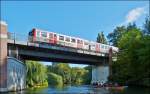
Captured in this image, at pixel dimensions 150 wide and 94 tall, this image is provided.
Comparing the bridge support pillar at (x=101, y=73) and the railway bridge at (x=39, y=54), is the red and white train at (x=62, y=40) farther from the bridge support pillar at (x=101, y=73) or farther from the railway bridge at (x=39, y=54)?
the bridge support pillar at (x=101, y=73)

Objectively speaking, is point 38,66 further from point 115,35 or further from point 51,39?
point 115,35

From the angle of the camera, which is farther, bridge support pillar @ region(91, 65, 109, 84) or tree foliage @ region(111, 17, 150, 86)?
bridge support pillar @ region(91, 65, 109, 84)

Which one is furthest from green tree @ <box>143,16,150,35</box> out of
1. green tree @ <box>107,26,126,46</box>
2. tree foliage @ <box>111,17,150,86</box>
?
green tree @ <box>107,26,126,46</box>

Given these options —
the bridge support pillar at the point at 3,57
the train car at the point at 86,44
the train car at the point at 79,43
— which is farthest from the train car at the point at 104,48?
the bridge support pillar at the point at 3,57

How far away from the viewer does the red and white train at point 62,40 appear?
70062 mm

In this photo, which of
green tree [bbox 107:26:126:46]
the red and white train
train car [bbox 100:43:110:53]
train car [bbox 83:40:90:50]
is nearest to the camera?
the red and white train

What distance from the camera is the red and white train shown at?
70062mm

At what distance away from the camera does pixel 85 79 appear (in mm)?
153125

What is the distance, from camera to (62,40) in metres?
77.1

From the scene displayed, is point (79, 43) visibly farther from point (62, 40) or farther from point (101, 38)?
point (101, 38)

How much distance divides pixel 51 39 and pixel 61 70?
8520cm

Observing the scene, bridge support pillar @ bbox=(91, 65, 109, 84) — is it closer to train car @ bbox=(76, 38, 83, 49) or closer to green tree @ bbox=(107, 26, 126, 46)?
train car @ bbox=(76, 38, 83, 49)

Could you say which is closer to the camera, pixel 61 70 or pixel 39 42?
pixel 39 42

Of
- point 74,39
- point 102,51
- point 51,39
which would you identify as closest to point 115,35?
point 102,51
